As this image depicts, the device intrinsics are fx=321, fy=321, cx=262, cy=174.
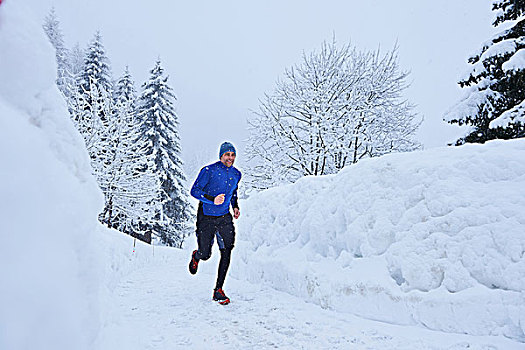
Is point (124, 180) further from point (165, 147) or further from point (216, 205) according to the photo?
point (216, 205)

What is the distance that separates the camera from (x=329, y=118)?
14328 millimetres

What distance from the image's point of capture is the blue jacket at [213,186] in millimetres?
4352

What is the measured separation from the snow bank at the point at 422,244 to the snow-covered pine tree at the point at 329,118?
30.5 ft

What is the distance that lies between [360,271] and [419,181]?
4.09ft

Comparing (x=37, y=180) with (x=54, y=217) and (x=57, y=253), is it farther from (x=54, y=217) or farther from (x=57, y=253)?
(x=57, y=253)

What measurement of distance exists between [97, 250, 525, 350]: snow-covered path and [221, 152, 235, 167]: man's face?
6.00 ft

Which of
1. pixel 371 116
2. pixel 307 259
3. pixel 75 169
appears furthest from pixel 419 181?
pixel 371 116

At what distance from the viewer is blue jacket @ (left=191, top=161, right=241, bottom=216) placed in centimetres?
435

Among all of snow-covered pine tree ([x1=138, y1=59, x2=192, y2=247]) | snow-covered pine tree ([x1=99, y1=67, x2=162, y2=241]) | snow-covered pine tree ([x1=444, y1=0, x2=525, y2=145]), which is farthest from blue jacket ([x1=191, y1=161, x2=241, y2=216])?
snow-covered pine tree ([x1=138, y1=59, x2=192, y2=247])

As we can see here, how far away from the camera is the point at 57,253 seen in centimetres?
124

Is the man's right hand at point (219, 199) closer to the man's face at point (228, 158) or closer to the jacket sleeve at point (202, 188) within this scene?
the jacket sleeve at point (202, 188)

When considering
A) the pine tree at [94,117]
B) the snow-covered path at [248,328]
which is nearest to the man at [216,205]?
the snow-covered path at [248,328]

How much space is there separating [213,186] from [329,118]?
10885mm

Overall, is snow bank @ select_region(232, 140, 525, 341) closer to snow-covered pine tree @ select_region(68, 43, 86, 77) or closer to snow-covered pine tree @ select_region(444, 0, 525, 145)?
snow-covered pine tree @ select_region(444, 0, 525, 145)
